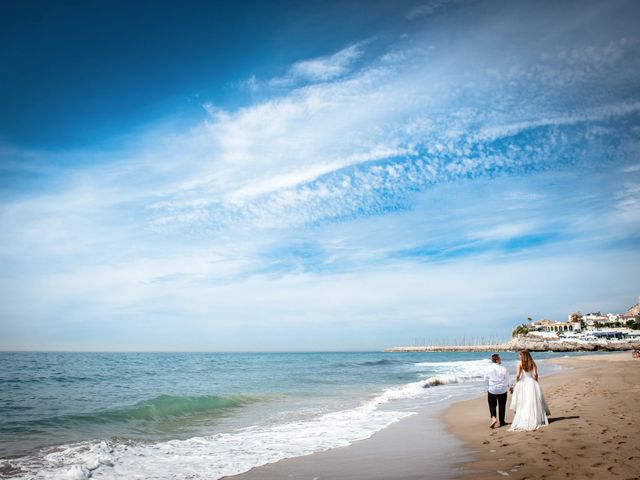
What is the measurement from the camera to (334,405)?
60.4 ft

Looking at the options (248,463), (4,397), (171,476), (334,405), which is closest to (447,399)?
(334,405)

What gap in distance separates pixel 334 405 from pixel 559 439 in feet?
36.9

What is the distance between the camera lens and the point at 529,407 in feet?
32.0

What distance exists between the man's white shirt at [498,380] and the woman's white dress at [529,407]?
0.65 meters

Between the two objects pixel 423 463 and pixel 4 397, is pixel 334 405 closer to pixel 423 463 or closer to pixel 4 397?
pixel 423 463

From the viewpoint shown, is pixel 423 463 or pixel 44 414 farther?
pixel 44 414

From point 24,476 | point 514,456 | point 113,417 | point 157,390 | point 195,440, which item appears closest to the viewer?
point 514,456

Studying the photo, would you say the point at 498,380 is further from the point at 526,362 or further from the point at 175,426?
the point at 175,426

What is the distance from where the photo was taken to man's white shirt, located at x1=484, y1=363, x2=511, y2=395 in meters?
10.8

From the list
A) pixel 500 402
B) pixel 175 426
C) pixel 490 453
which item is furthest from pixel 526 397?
pixel 175 426

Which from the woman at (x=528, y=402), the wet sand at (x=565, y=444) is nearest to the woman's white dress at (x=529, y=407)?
the woman at (x=528, y=402)

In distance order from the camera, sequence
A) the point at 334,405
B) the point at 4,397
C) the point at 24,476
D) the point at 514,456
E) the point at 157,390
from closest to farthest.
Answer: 1. the point at 514,456
2. the point at 24,476
3. the point at 334,405
4. the point at 4,397
5. the point at 157,390

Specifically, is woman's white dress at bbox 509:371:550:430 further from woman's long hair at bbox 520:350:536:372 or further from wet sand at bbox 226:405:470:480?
wet sand at bbox 226:405:470:480

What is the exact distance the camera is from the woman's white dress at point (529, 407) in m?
9.67
